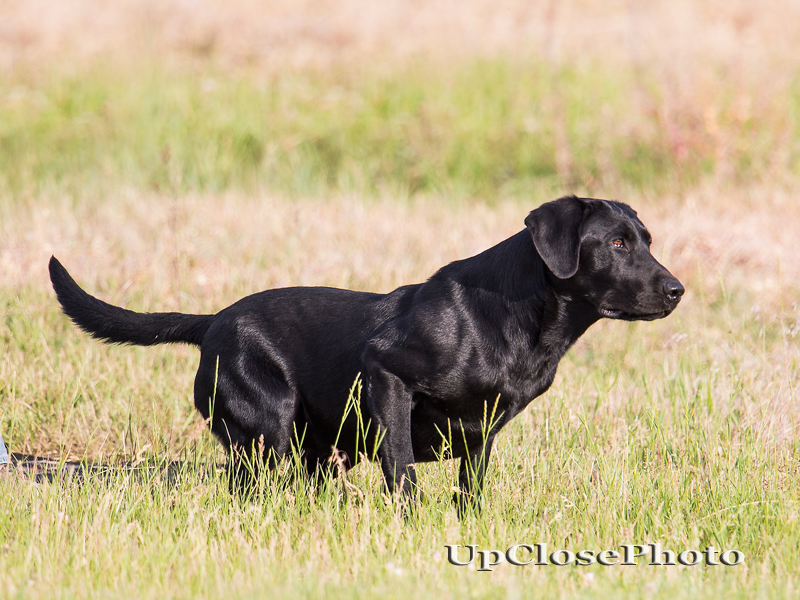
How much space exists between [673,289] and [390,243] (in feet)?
14.4

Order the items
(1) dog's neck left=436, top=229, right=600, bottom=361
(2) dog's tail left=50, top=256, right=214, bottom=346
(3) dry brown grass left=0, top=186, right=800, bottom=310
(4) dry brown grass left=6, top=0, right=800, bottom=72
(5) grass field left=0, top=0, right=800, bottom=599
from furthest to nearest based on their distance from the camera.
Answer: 1. (4) dry brown grass left=6, top=0, right=800, bottom=72
2. (3) dry brown grass left=0, top=186, right=800, bottom=310
3. (2) dog's tail left=50, top=256, right=214, bottom=346
4. (1) dog's neck left=436, top=229, right=600, bottom=361
5. (5) grass field left=0, top=0, right=800, bottom=599

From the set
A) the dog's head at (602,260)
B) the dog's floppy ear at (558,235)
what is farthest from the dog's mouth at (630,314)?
the dog's floppy ear at (558,235)

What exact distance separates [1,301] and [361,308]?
2.96 metres

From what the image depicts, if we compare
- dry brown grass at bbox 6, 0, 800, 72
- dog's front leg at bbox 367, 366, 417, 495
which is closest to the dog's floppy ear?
dog's front leg at bbox 367, 366, 417, 495

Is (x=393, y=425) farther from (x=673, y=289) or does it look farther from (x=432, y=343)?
(x=673, y=289)

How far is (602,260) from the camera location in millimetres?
3678

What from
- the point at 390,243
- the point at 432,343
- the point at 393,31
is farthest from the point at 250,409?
the point at 393,31

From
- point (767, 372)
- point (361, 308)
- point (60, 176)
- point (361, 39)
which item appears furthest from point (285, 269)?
point (361, 39)

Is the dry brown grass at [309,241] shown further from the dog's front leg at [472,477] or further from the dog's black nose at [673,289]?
the dog's front leg at [472,477]

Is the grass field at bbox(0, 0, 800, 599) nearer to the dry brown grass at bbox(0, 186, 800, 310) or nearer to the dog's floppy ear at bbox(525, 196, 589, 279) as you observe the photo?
the dry brown grass at bbox(0, 186, 800, 310)

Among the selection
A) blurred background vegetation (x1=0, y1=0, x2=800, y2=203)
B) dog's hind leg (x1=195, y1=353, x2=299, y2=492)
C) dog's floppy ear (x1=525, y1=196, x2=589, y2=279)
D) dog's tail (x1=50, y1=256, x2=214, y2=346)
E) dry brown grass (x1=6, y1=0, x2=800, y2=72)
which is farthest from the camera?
dry brown grass (x1=6, y1=0, x2=800, y2=72)

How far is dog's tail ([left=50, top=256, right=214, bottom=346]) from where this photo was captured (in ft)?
13.4

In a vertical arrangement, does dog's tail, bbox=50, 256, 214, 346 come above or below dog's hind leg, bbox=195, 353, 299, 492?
above

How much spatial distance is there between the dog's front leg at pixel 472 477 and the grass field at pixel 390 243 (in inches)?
3.3
